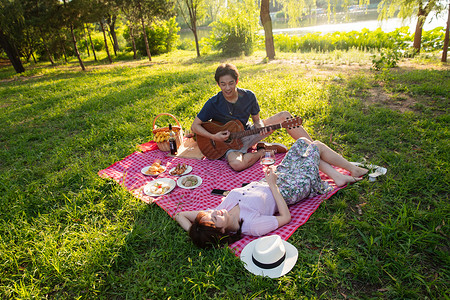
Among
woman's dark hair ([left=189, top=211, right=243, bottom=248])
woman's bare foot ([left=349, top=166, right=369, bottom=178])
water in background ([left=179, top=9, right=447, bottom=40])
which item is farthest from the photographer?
water in background ([left=179, top=9, right=447, bottom=40])

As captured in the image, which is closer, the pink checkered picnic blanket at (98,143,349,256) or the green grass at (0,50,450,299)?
the green grass at (0,50,450,299)

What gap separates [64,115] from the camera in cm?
753

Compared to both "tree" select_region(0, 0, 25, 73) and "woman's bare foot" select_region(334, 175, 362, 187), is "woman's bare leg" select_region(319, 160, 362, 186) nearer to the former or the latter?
"woman's bare foot" select_region(334, 175, 362, 187)

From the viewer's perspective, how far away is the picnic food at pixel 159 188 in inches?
147

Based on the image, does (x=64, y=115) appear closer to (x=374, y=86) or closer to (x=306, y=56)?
(x=374, y=86)

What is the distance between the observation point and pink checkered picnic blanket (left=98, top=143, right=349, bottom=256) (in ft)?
10.1

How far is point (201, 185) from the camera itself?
12.9 ft

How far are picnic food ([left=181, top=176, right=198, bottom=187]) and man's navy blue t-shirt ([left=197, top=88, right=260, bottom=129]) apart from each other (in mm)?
1153

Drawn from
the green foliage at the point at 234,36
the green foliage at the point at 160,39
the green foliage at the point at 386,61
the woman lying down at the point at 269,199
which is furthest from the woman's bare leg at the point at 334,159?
the green foliage at the point at 160,39

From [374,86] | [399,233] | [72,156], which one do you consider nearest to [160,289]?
[399,233]

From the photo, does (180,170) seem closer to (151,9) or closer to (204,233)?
(204,233)

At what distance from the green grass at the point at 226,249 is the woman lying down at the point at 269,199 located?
0.69ft

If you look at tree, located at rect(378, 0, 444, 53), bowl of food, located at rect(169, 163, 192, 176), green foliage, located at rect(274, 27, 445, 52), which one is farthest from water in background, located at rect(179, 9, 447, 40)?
bowl of food, located at rect(169, 163, 192, 176)

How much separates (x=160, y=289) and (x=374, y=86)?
7529 millimetres
